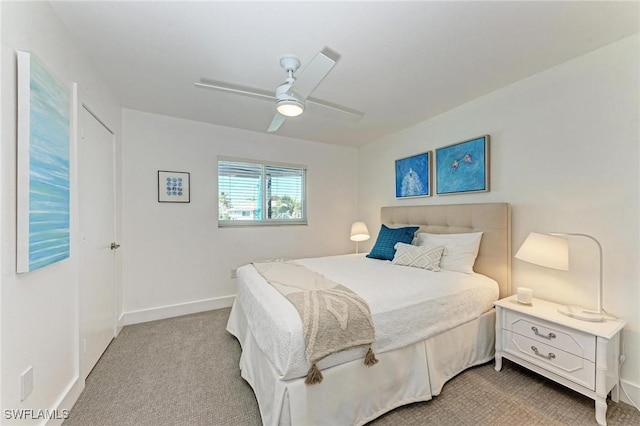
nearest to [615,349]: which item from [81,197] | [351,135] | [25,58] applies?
[351,135]

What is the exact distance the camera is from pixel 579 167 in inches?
80.0

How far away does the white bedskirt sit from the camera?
1.38 meters

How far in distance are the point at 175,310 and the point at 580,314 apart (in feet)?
13.0

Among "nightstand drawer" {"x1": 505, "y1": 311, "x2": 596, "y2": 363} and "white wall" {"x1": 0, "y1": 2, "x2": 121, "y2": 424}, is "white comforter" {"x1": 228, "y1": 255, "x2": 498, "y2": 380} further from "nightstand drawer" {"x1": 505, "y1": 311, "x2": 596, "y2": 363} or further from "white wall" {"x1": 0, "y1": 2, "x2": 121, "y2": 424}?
"white wall" {"x1": 0, "y1": 2, "x2": 121, "y2": 424}

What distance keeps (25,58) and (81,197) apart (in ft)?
3.36

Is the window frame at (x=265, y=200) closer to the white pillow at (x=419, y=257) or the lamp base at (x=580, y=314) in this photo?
the white pillow at (x=419, y=257)

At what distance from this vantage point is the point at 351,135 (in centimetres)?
394

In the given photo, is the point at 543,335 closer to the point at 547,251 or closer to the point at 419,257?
the point at 547,251

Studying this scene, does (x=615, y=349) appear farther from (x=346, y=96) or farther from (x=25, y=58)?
(x=25, y=58)

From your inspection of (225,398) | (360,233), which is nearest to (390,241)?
(360,233)

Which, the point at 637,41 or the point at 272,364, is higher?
the point at 637,41

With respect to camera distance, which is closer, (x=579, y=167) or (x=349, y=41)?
(x=349, y=41)

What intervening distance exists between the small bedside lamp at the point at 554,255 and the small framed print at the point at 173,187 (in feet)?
11.8

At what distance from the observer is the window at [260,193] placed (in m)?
3.68
